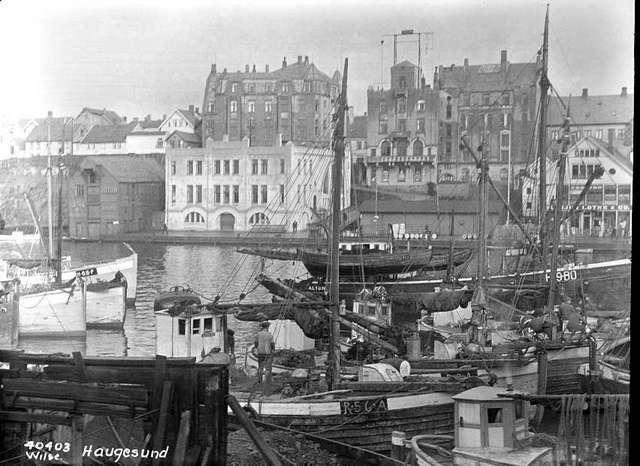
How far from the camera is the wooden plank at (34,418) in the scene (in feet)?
15.7

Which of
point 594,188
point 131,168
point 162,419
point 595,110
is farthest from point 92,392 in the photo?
point 595,110

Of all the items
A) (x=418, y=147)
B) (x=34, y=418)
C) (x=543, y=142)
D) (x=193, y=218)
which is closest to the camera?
(x=34, y=418)

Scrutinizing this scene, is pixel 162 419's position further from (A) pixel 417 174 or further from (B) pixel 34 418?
(A) pixel 417 174

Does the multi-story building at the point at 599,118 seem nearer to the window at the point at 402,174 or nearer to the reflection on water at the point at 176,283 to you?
the window at the point at 402,174

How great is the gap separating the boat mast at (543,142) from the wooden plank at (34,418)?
2544 millimetres

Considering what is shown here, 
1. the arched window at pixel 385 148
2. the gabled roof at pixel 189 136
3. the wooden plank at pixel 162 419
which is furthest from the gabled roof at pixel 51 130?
the arched window at pixel 385 148

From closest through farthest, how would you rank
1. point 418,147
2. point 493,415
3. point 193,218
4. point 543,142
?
point 493,415 → point 543,142 → point 418,147 → point 193,218

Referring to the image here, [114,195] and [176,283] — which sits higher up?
[114,195]

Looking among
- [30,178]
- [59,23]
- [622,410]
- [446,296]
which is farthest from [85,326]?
[622,410]

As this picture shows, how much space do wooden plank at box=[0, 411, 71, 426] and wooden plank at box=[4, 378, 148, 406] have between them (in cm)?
9

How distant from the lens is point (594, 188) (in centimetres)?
506

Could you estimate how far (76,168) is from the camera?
5.51 metres

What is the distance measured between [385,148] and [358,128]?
0.56 ft

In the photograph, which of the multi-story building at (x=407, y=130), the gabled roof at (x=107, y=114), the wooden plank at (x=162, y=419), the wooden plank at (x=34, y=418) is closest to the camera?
the wooden plank at (x=162, y=419)
